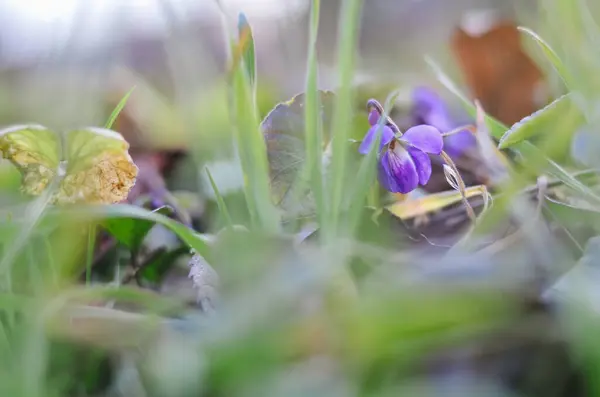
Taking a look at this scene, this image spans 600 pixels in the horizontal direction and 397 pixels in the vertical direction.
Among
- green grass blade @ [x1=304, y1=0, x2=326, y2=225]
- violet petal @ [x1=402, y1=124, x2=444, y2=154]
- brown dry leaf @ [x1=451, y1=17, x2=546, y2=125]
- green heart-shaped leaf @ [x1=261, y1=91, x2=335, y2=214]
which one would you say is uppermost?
green grass blade @ [x1=304, y1=0, x2=326, y2=225]

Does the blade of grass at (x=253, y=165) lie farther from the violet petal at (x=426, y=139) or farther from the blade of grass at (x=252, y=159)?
the violet petal at (x=426, y=139)

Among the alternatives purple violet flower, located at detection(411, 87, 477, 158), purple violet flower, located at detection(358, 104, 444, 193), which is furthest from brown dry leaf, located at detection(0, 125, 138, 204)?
purple violet flower, located at detection(411, 87, 477, 158)

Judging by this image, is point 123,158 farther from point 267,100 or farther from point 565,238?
point 267,100

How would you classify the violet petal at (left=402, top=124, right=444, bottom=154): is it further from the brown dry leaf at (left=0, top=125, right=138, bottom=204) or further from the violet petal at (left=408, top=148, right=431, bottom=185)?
the brown dry leaf at (left=0, top=125, right=138, bottom=204)

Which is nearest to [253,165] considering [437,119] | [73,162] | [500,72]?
[73,162]

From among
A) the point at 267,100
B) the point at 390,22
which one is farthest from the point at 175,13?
the point at 390,22
